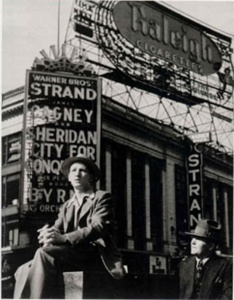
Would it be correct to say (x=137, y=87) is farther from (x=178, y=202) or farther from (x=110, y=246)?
(x=110, y=246)

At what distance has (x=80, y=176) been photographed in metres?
4.66

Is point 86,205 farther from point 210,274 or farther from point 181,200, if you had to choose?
point 181,200

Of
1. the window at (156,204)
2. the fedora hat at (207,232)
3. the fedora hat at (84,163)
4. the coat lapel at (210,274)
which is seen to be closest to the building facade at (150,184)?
the window at (156,204)

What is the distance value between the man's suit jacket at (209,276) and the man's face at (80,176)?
1.13 m

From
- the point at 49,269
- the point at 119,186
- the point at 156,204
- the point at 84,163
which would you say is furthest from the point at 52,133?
the point at 49,269

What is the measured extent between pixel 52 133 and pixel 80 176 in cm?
176

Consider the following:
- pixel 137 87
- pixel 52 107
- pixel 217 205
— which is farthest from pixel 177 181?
pixel 52 107

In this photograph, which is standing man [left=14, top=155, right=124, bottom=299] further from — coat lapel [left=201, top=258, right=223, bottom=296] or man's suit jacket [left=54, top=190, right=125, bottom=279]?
coat lapel [left=201, top=258, right=223, bottom=296]

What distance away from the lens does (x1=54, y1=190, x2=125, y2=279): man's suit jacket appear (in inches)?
162

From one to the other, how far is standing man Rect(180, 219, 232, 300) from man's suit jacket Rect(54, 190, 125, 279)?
0.83 meters

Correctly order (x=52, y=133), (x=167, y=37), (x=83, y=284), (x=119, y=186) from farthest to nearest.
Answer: (x=119, y=186) < (x=167, y=37) < (x=52, y=133) < (x=83, y=284)

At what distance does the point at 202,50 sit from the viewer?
7473 millimetres

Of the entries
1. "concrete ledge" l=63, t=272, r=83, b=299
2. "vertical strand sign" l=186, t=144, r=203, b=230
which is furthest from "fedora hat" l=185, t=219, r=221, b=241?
"vertical strand sign" l=186, t=144, r=203, b=230

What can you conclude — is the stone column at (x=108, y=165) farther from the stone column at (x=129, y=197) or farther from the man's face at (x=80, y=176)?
the man's face at (x=80, y=176)
